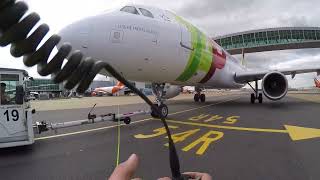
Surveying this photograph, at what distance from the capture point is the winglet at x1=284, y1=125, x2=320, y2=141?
6.61 metres

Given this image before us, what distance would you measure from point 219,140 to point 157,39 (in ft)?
10.9

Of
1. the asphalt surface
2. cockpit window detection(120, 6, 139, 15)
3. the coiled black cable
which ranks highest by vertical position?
cockpit window detection(120, 6, 139, 15)

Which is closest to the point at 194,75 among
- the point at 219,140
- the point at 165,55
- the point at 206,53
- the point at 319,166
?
the point at 206,53

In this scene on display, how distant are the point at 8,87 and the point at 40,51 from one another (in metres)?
6.43

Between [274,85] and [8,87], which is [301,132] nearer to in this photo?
[8,87]

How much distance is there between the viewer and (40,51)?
0.67 m

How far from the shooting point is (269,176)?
12.7 feet

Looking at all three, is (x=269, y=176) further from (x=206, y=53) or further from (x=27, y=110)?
(x=206, y=53)

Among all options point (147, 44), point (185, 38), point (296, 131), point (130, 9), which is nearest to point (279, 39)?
point (185, 38)

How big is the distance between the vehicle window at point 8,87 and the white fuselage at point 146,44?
1825mm

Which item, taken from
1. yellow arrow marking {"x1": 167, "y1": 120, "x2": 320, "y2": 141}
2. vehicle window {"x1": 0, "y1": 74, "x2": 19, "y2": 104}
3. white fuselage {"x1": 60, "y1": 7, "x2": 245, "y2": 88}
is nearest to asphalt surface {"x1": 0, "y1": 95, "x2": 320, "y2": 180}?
yellow arrow marking {"x1": 167, "y1": 120, "x2": 320, "y2": 141}

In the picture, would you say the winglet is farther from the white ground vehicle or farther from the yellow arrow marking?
the white ground vehicle

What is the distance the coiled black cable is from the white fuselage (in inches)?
168

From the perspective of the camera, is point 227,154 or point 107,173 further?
point 227,154
